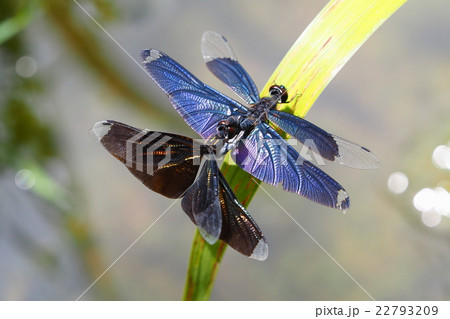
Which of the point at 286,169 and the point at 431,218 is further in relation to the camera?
the point at 431,218

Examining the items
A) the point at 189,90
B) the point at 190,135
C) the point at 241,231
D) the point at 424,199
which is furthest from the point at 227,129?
the point at 424,199

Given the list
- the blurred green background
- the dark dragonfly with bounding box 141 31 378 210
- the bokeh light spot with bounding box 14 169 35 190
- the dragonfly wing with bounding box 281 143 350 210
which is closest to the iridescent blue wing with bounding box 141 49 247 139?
the dark dragonfly with bounding box 141 31 378 210

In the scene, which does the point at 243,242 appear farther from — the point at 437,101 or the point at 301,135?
the point at 437,101

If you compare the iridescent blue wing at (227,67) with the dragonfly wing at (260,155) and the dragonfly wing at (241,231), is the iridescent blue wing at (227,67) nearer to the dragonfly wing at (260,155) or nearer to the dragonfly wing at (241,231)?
the dragonfly wing at (260,155)

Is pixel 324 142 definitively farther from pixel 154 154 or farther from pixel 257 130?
pixel 154 154

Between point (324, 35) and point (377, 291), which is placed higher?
point (324, 35)

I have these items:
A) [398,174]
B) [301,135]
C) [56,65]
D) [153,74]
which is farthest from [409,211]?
[56,65]

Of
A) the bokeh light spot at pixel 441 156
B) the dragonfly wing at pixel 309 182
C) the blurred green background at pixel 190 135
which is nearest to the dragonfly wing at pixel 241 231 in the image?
the dragonfly wing at pixel 309 182
